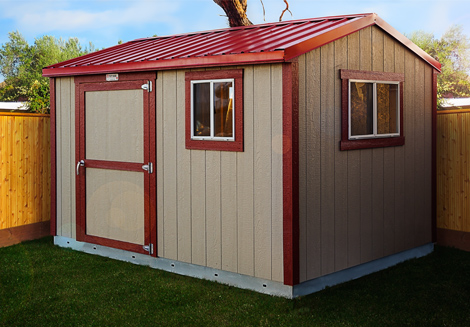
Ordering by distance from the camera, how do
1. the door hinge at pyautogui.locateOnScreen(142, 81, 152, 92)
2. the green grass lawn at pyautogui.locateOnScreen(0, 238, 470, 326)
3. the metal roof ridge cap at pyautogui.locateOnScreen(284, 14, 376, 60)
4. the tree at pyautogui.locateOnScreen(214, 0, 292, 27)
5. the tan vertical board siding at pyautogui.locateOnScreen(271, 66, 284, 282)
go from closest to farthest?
the green grass lawn at pyautogui.locateOnScreen(0, 238, 470, 326) → the metal roof ridge cap at pyautogui.locateOnScreen(284, 14, 376, 60) → the tan vertical board siding at pyautogui.locateOnScreen(271, 66, 284, 282) → the door hinge at pyautogui.locateOnScreen(142, 81, 152, 92) → the tree at pyautogui.locateOnScreen(214, 0, 292, 27)

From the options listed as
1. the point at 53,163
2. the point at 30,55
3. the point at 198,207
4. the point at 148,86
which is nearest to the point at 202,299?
the point at 198,207

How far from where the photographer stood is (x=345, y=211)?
6.29m

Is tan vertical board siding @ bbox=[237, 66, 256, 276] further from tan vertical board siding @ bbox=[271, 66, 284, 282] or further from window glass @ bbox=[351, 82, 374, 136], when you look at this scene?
window glass @ bbox=[351, 82, 374, 136]

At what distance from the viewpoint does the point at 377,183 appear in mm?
6750

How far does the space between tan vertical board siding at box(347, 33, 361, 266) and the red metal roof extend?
21cm

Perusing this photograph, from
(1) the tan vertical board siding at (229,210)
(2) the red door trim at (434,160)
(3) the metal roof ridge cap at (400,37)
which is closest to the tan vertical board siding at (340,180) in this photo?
(3) the metal roof ridge cap at (400,37)

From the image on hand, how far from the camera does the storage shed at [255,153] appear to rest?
18.9 ft

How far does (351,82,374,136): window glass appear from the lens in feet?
21.0

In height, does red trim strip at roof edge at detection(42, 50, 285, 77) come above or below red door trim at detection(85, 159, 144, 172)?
above

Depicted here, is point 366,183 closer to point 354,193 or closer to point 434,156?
point 354,193

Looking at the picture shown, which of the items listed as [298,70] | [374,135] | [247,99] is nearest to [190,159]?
[247,99]

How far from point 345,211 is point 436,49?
31.6 m

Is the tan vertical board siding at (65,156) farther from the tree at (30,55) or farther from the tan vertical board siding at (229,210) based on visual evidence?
the tree at (30,55)

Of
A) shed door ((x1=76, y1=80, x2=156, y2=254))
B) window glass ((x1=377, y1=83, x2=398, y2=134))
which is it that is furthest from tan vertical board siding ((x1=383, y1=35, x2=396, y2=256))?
shed door ((x1=76, y1=80, x2=156, y2=254))
